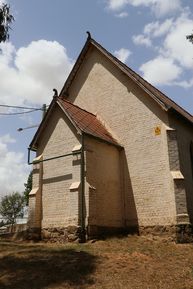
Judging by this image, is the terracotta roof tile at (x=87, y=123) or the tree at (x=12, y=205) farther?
the tree at (x=12, y=205)

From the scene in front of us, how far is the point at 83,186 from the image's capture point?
17.9m

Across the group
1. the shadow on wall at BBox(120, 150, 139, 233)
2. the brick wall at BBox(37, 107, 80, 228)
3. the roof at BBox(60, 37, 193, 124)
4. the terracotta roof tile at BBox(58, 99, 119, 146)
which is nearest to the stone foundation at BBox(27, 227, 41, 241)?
the brick wall at BBox(37, 107, 80, 228)

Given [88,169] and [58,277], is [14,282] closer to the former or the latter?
[58,277]

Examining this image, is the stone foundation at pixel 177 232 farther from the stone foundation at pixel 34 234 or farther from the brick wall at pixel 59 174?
the stone foundation at pixel 34 234

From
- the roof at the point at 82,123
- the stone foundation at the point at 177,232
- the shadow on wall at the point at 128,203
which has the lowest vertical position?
the stone foundation at the point at 177,232

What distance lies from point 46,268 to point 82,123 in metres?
8.89

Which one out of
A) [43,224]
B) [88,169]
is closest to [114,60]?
[88,169]

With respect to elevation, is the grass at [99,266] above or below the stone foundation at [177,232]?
below

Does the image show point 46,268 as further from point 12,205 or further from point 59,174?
point 12,205

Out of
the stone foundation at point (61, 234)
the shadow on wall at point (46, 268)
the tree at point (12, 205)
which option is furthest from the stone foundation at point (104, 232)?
the tree at point (12, 205)

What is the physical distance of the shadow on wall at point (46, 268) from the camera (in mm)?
11680

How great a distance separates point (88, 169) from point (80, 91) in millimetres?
7495

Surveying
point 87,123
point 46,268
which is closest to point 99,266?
point 46,268

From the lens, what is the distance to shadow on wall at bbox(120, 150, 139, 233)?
1941 centimetres
